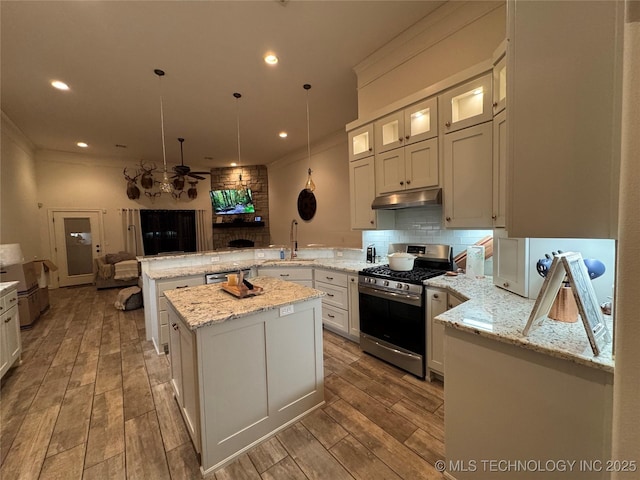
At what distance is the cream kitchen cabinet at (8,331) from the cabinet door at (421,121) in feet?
14.2

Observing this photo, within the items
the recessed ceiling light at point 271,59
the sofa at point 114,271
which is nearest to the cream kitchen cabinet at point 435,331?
the recessed ceiling light at point 271,59

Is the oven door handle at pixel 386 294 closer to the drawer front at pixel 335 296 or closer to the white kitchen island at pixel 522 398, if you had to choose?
the drawer front at pixel 335 296

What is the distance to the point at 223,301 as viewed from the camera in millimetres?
1778

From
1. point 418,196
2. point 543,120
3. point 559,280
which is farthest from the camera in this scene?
point 418,196

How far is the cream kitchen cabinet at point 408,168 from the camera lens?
8.26 ft

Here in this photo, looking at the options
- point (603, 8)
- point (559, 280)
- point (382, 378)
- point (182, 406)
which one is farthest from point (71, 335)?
point (603, 8)

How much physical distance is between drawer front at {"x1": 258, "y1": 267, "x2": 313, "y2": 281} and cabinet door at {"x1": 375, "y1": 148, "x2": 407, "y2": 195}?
57.8 inches

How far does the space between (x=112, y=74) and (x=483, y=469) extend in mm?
5144

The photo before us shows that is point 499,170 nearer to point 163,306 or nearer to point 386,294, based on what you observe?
point 386,294

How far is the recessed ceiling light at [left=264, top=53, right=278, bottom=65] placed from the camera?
2.94 meters

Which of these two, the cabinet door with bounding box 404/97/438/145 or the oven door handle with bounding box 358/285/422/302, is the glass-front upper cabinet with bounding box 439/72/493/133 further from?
the oven door handle with bounding box 358/285/422/302

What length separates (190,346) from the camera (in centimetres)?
155

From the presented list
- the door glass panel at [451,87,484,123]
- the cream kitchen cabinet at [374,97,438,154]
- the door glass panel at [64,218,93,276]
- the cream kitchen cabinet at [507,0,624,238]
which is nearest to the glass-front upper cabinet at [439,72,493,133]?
the door glass panel at [451,87,484,123]

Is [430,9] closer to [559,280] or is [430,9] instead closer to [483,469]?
[559,280]
